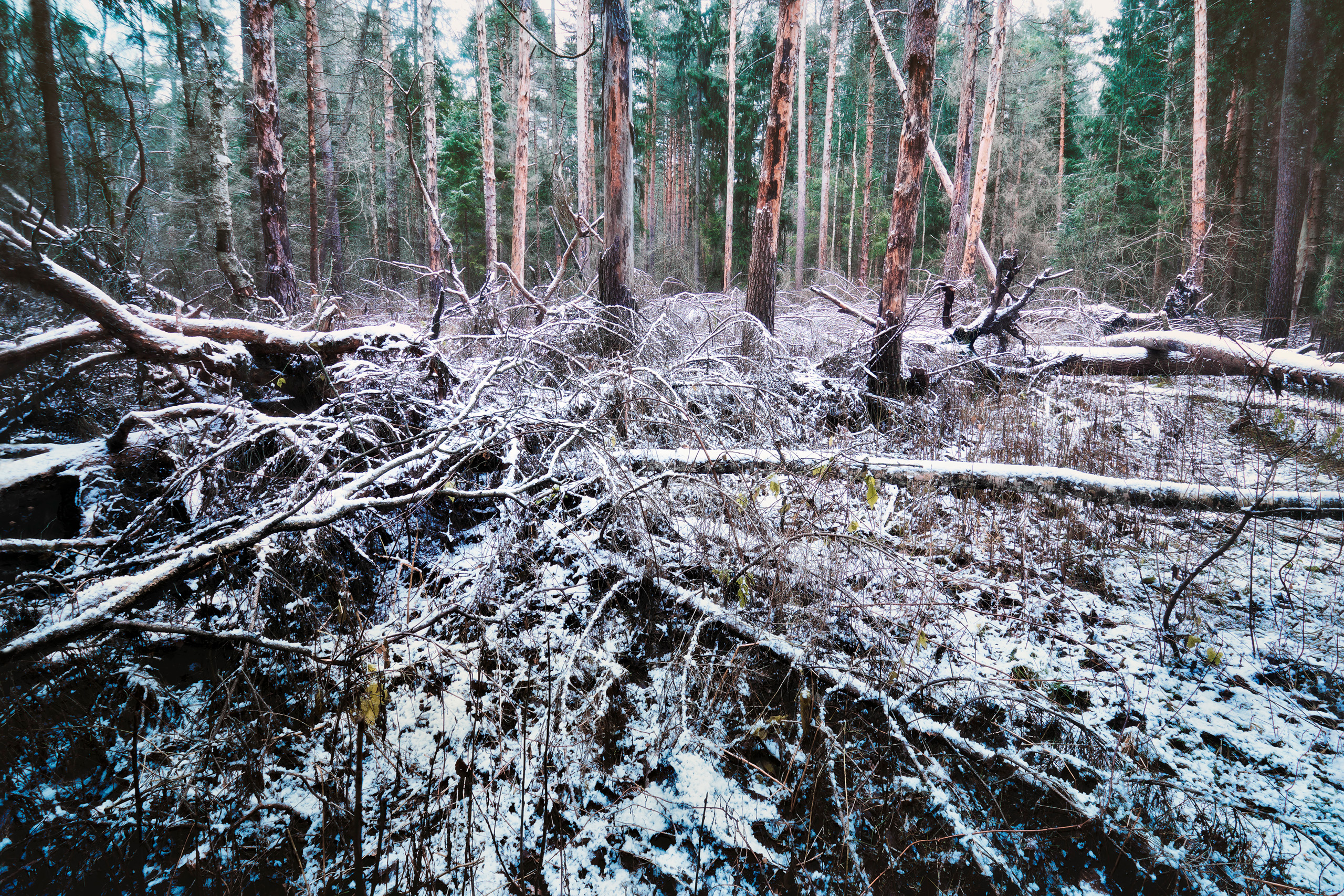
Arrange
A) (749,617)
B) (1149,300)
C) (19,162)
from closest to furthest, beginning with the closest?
(19,162)
(749,617)
(1149,300)

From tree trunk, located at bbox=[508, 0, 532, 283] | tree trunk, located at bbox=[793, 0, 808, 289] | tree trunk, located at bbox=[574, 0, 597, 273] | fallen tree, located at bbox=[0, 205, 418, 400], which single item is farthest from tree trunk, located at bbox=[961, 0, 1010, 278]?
fallen tree, located at bbox=[0, 205, 418, 400]

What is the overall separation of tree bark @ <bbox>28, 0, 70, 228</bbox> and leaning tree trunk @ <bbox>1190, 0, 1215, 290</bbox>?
1394 centimetres

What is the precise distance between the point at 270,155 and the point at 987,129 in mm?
13145

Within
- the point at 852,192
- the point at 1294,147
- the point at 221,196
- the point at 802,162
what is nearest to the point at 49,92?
the point at 221,196

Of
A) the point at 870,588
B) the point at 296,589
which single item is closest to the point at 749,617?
the point at 870,588

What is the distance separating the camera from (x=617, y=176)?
5.84 m

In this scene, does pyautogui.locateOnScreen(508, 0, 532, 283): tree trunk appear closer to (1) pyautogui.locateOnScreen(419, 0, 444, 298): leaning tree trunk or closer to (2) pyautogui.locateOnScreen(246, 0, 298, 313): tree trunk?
(1) pyautogui.locateOnScreen(419, 0, 444, 298): leaning tree trunk

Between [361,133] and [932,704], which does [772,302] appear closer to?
[932,704]

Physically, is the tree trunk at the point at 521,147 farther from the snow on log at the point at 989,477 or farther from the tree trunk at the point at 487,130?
the snow on log at the point at 989,477

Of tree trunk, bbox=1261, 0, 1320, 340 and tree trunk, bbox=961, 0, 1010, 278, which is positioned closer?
tree trunk, bbox=1261, 0, 1320, 340

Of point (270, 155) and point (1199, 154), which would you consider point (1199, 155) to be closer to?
point (1199, 154)

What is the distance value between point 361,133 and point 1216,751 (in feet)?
82.2

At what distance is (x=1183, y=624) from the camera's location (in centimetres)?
250

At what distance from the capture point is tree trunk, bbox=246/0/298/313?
6594mm
